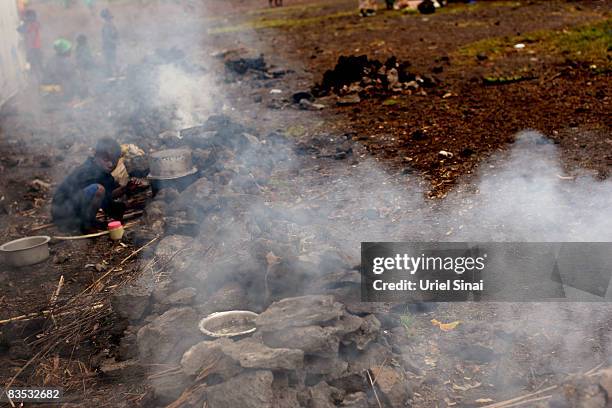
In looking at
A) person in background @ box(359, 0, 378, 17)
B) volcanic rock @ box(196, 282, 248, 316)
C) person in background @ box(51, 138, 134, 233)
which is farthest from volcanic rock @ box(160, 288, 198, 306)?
person in background @ box(359, 0, 378, 17)

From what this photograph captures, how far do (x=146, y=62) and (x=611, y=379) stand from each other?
13.9m

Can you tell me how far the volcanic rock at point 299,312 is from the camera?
3576 millimetres

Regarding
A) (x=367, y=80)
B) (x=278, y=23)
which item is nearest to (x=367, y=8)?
(x=278, y=23)

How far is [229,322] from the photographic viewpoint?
4.05 m

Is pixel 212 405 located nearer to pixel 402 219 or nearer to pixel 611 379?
pixel 611 379

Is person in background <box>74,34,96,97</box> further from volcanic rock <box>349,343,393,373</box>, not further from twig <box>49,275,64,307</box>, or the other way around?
volcanic rock <box>349,343,393,373</box>

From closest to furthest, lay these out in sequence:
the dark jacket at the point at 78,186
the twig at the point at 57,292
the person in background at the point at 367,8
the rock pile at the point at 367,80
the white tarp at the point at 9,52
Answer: the twig at the point at 57,292
the dark jacket at the point at 78,186
the rock pile at the point at 367,80
the white tarp at the point at 9,52
the person in background at the point at 367,8

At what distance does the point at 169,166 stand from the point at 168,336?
3369 mm

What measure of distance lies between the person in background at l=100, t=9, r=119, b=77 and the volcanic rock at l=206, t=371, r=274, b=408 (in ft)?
46.3

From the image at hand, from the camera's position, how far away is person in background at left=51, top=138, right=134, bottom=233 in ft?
20.8

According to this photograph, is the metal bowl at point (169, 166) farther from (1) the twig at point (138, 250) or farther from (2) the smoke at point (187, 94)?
(2) the smoke at point (187, 94)

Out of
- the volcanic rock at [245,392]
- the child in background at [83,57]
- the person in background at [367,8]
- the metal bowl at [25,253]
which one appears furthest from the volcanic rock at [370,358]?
the person in background at [367,8]

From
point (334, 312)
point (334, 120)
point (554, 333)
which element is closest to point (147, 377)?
point (334, 312)

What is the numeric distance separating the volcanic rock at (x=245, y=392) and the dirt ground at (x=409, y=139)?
75 cm
